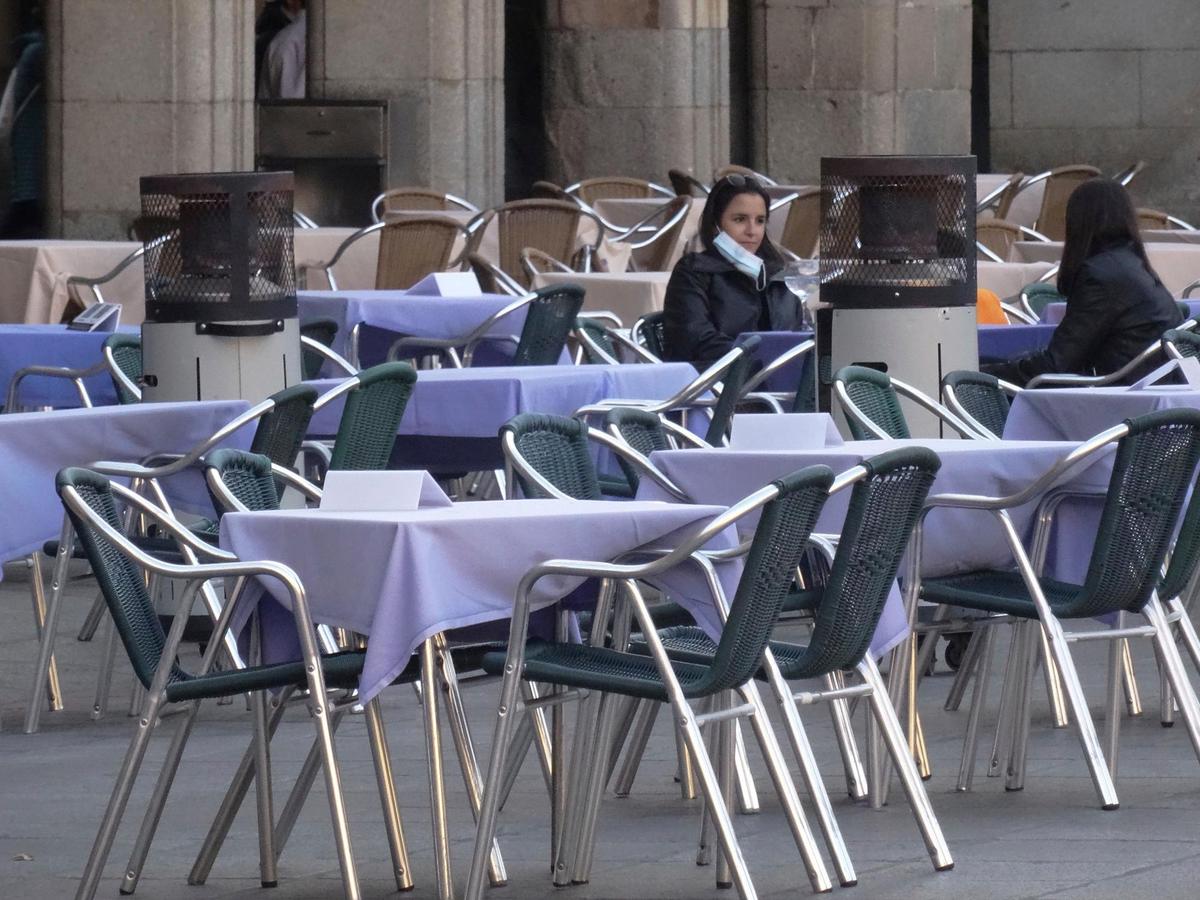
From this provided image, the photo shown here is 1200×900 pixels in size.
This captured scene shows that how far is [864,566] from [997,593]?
950mm

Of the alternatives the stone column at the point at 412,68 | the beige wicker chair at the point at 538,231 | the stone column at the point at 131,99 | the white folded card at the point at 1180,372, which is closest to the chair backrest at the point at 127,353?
the white folded card at the point at 1180,372

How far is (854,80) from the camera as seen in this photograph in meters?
20.3

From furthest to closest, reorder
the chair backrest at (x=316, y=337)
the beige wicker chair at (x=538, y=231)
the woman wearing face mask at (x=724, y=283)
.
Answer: the beige wicker chair at (x=538, y=231) → the chair backrest at (x=316, y=337) → the woman wearing face mask at (x=724, y=283)

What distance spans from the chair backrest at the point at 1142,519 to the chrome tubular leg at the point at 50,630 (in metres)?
2.43

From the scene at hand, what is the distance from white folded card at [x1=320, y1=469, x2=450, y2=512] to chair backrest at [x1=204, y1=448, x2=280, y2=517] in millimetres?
530

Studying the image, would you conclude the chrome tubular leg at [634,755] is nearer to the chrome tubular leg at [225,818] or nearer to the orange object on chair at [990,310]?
the chrome tubular leg at [225,818]

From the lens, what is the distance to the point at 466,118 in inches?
690

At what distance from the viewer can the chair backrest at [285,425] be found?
23.3 feet

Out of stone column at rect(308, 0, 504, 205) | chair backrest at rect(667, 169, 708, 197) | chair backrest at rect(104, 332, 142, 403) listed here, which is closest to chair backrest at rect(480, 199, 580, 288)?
chair backrest at rect(667, 169, 708, 197)

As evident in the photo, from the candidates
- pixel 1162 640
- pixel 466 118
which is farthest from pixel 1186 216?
pixel 1162 640

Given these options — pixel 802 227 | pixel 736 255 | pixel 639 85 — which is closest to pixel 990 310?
pixel 736 255

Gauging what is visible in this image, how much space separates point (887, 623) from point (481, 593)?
0.93 m

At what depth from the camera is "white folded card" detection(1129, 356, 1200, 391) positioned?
301 inches

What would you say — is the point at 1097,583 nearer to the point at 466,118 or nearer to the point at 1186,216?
the point at 466,118
